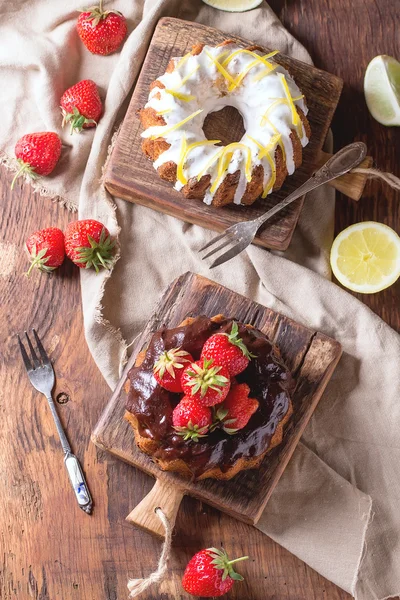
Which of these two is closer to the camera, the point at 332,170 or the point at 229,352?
the point at 229,352

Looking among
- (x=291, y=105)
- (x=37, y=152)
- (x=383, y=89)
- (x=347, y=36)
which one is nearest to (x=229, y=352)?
(x=291, y=105)

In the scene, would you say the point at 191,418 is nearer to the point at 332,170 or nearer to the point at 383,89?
the point at 332,170

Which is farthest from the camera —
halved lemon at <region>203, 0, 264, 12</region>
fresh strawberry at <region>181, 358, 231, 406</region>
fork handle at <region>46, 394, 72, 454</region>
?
halved lemon at <region>203, 0, 264, 12</region>

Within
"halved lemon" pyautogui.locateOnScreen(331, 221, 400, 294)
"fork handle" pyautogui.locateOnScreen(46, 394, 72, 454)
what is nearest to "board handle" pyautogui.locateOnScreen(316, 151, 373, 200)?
"halved lemon" pyautogui.locateOnScreen(331, 221, 400, 294)

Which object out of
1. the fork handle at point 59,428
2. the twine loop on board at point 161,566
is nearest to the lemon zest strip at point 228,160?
the fork handle at point 59,428

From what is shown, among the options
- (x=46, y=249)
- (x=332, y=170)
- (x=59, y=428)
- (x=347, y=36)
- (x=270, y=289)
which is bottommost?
(x=59, y=428)

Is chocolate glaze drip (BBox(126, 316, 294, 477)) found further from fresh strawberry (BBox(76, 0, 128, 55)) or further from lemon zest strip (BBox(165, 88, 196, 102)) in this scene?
fresh strawberry (BBox(76, 0, 128, 55))

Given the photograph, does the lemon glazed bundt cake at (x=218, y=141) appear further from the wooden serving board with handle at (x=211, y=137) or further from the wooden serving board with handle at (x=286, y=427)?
the wooden serving board with handle at (x=286, y=427)
